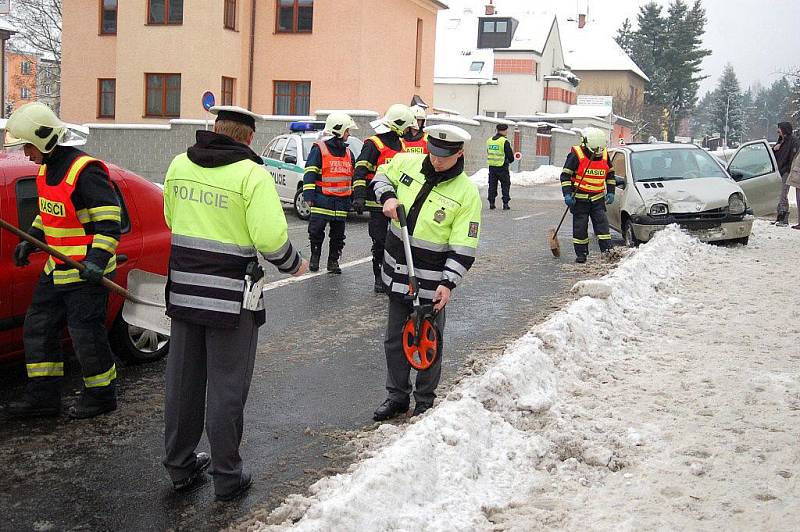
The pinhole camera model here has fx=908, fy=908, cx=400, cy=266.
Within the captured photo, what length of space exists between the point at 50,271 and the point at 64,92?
109ft

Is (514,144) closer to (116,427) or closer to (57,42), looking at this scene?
(57,42)

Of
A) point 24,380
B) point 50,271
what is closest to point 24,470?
point 50,271

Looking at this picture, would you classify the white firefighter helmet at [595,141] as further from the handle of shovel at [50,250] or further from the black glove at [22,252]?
the black glove at [22,252]

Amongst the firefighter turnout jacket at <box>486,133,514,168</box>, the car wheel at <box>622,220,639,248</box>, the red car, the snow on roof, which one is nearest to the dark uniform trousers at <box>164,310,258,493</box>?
the red car

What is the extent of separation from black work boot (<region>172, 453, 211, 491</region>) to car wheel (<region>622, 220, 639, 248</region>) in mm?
10070

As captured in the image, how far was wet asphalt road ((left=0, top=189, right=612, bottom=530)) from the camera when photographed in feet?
14.4

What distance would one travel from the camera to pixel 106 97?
3581 centimetres

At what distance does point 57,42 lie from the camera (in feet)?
177

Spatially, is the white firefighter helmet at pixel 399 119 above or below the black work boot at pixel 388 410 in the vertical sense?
above

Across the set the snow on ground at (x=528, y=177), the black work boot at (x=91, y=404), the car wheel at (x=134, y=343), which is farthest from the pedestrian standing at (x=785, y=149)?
the black work boot at (x=91, y=404)

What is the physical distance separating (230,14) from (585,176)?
964 inches

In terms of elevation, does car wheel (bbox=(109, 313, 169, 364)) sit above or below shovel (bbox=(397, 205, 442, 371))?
below

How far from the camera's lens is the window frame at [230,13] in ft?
110

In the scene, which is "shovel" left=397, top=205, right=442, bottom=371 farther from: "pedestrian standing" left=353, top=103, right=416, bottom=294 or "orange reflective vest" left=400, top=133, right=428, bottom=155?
"orange reflective vest" left=400, top=133, right=428, bottom=155
